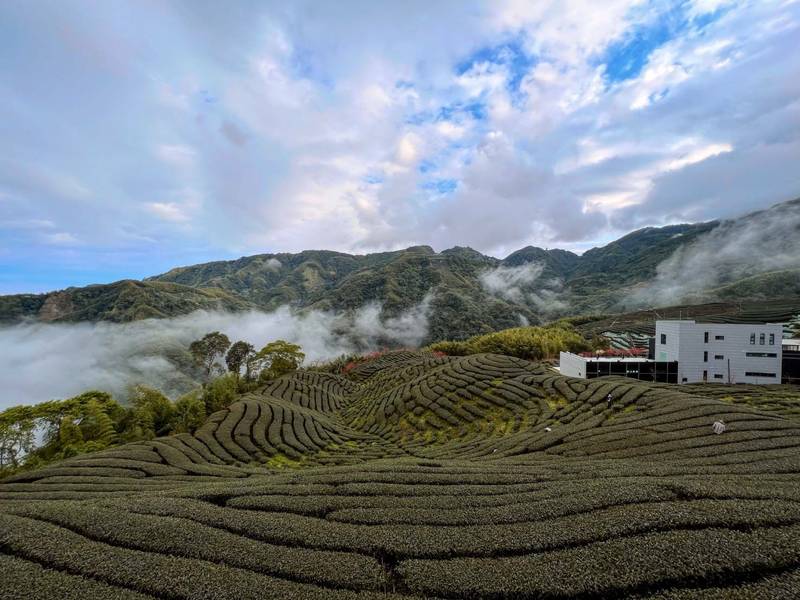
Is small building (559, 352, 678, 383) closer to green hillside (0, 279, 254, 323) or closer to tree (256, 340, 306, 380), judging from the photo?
tree (256, 340, 306, 380)

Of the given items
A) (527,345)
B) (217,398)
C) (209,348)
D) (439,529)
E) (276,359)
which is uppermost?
(527,345)

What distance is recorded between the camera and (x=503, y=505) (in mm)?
10922

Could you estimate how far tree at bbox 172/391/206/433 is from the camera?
108 feet

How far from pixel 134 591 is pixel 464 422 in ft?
104

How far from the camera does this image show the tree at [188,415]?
33.0 meters

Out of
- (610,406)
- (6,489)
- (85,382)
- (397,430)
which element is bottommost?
(85,382)

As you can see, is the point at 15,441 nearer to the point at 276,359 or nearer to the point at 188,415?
the point at 188,415

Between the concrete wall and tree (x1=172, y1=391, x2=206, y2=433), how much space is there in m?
47.7

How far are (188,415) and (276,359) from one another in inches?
1382

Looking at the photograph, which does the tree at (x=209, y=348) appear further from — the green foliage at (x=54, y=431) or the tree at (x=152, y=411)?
the green foliage at (x=54, y=431)

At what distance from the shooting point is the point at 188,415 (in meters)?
33.8

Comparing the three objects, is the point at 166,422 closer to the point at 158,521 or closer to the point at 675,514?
the point at 158,521

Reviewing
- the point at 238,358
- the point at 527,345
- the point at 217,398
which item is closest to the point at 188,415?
the point at 217,398

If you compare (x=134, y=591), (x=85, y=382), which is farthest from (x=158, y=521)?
(x=85, y=382)
